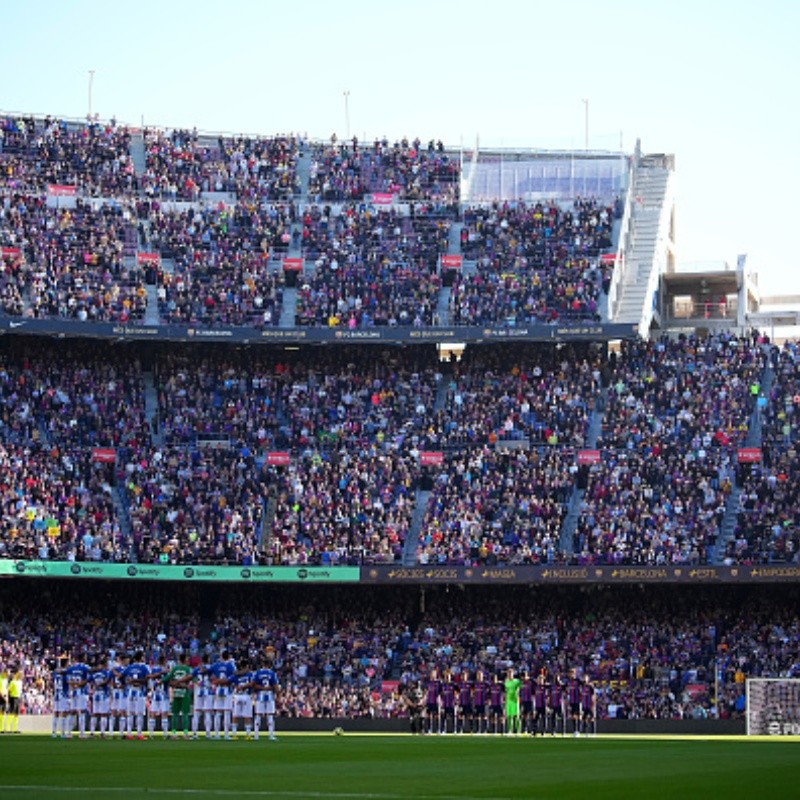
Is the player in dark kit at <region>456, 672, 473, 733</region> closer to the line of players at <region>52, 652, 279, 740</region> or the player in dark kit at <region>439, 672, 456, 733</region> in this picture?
the player in dark kit at <region>439, 672, 456, 733</region>

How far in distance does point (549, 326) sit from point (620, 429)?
200 inches

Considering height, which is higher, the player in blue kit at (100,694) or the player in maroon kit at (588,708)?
the player in blue kit at (100,694)

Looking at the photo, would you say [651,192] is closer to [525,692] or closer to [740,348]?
[740,348]

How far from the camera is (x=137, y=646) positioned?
58.5 metres

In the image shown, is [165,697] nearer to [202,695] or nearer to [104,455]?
[202,695]

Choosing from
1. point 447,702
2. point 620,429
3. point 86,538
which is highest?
point 620,429

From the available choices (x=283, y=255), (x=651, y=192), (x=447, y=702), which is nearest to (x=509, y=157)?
(x=651, y=192)

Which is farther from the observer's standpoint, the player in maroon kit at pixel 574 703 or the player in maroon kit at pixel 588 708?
the player in maroon kit at pixel 588 708

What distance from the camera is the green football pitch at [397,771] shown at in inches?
755

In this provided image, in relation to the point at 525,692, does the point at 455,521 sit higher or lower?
higher

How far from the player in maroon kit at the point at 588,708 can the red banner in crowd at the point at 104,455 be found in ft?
66.8

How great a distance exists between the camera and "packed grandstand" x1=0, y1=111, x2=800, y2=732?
57562 mm

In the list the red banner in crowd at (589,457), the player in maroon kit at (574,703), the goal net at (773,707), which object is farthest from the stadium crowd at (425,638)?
the red banner in crowd at (589,457)

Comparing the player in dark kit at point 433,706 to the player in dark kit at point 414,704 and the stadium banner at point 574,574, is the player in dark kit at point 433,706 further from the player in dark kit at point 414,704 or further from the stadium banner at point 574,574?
the stadium banner at point 574,574
